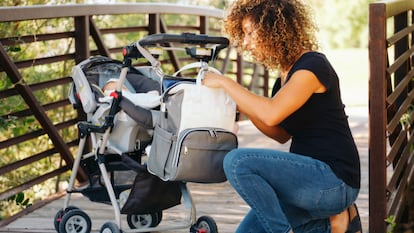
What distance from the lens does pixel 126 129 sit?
4.01m

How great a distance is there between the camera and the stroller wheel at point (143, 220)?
4.28 metres

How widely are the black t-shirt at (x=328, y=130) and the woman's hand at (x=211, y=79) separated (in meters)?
0.27

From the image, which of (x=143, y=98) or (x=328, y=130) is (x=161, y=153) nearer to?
(x=143, y=98)

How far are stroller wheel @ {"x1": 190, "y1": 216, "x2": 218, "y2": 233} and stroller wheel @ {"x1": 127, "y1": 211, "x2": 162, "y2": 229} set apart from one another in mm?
294

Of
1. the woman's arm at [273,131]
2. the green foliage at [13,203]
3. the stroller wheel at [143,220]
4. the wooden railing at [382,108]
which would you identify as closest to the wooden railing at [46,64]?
the green foliage at [13,203]

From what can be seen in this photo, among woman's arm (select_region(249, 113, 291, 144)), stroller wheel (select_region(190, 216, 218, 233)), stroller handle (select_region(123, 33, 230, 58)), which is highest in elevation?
stroller handle (select_region(123, 33, 230, 58))

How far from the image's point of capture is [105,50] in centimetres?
586

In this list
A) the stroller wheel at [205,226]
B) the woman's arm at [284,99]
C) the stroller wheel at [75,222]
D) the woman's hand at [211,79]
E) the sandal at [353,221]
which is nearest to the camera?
the woman's arm at [284,99]

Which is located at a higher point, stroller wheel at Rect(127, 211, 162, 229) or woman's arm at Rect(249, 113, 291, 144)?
→ woman's arm at Rect(249, 113, 291, 144)

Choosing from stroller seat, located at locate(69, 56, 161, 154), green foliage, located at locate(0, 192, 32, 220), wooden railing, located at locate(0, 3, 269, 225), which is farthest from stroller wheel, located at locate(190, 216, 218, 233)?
green foliage, located at locate(0, 192, 32, 220)

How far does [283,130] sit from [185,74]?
14.5 feet

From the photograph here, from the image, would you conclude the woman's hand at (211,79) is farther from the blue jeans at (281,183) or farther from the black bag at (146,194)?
the black bag at (146,194)

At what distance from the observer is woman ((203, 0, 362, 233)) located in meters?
3.39

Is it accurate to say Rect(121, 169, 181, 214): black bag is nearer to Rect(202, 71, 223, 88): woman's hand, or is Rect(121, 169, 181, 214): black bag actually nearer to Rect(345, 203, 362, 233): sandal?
Rect(202, 71, 223, 88): woman's hand
